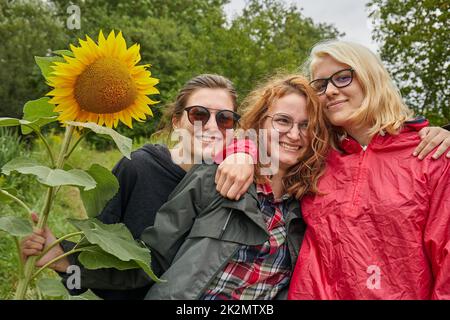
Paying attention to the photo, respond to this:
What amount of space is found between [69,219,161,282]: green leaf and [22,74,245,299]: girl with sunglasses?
0.60m

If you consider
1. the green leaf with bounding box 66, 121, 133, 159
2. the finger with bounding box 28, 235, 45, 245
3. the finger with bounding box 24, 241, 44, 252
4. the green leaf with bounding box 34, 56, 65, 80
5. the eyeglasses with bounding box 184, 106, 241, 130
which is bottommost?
the finger with bounding box 24, 241, 44, 252

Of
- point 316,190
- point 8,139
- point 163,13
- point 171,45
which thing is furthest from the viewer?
point 163,13

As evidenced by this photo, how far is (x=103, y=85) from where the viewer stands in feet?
5.31

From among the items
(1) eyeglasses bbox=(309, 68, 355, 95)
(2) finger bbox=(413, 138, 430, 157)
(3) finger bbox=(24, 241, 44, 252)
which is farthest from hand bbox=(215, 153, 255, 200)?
(3) finger bbox=(24, 241, 44, 252)

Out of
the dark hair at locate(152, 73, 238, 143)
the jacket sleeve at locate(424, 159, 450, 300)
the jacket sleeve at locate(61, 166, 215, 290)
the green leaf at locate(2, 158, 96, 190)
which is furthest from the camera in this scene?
the dark hair at locate(152, 73, 238, 143)

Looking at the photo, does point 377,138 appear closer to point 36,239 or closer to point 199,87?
point 199,87

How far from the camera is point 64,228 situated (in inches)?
215

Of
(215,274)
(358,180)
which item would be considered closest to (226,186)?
(215,274)

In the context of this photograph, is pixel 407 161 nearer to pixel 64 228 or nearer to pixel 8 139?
pixel 64 228

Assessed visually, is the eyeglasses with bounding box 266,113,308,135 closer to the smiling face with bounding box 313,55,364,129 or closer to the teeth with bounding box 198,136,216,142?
the smiling face with bounding box 313,55,364,129

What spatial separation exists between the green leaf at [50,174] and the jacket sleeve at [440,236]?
1250 millimetres

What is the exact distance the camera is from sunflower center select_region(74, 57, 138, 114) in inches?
63.7

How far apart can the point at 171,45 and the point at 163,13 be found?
4452 mm

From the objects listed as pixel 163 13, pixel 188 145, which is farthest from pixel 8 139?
pixel 163 13
